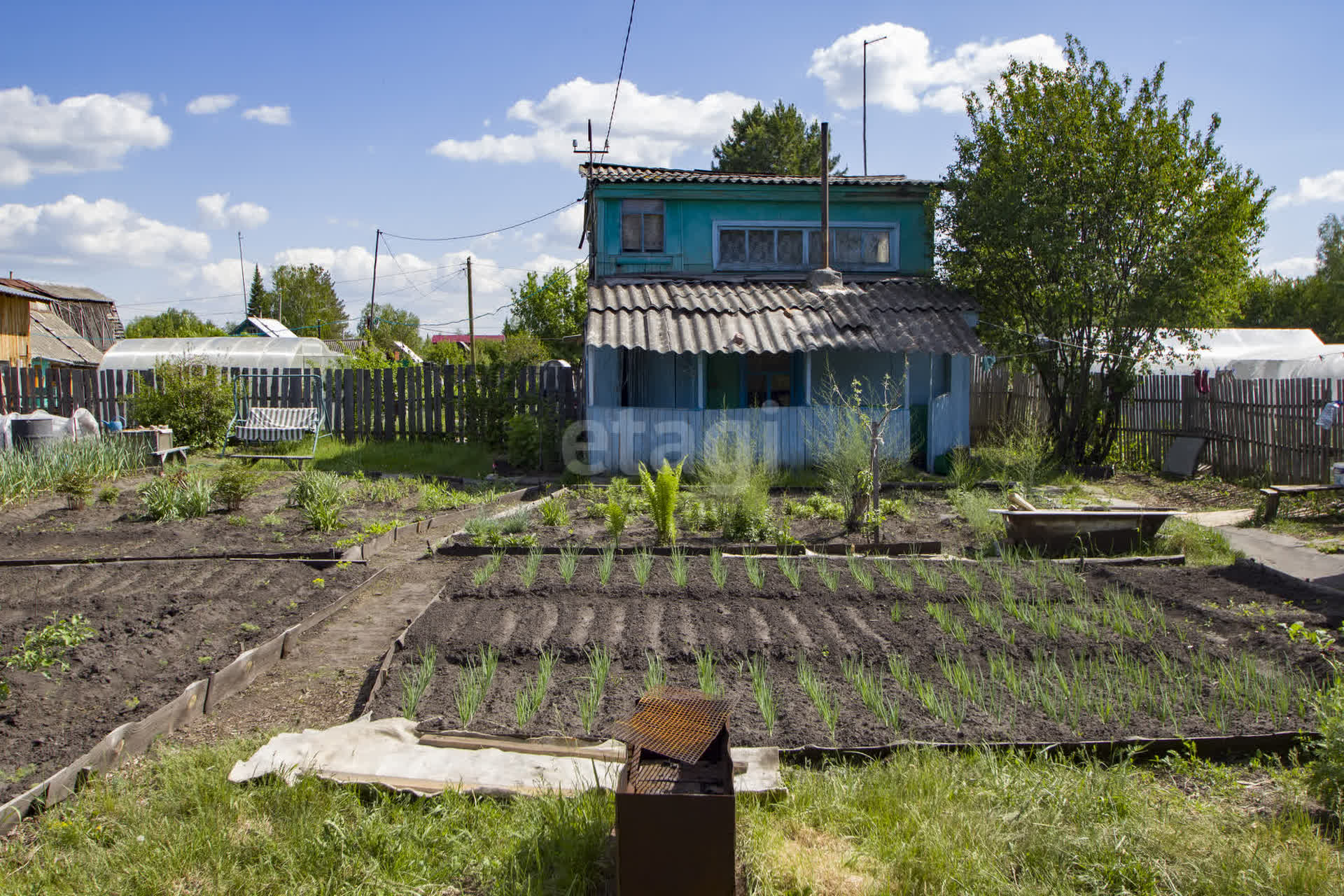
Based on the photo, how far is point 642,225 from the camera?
634 inches

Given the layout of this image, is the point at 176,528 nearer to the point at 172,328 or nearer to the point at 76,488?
the point at 76,488

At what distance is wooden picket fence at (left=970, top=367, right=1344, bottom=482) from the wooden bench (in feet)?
5.74

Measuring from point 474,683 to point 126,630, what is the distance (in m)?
2.54

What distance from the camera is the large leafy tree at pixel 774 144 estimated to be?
39750 mm

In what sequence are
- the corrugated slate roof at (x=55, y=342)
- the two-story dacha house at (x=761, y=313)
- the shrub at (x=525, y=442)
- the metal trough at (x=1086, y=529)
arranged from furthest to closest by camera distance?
the corrugated slate roof at (x=55, y=342)
the shrub at (x=525, y=442)
the two-story dacha house at (x=761, y=313)
the metal trough at (x=1086, y=529)

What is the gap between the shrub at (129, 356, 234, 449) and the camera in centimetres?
1652

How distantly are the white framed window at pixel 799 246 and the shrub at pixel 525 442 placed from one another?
4.49 meters

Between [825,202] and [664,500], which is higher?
[825,202]

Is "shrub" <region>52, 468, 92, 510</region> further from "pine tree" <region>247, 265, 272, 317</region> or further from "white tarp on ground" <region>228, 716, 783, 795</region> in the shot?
"pine tree" <region>247, 265, 272, 317</region>

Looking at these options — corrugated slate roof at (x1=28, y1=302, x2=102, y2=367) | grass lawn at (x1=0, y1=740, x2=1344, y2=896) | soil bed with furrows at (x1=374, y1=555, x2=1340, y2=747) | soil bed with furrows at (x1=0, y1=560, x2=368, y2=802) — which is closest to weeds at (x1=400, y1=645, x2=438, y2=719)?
soil bed with furrows at (x1=374, y1=555, x2=1340, y2=747)

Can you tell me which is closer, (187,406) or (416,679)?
(416,679)

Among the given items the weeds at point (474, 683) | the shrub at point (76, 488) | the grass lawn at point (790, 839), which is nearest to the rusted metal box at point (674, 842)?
the grass lawn at point (790, 839)

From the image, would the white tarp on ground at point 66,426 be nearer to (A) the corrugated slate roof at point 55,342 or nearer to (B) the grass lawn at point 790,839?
(B) the grass lawn at point 790,839

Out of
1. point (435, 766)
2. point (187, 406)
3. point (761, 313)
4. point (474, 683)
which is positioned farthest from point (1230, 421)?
point (187, 406)
